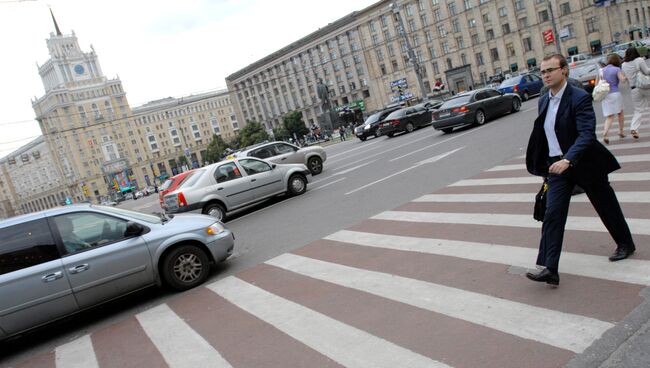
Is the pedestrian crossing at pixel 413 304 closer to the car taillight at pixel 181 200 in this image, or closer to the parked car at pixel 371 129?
the car taillight at pixel 181 200

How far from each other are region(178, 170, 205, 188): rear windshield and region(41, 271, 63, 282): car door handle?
615cm

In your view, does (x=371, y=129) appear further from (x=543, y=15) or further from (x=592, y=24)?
(x=543, y=15)

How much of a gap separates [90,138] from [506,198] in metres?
131

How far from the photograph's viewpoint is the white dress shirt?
4.14m

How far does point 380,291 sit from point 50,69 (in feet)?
491

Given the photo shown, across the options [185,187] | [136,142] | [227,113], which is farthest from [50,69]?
[185,187]

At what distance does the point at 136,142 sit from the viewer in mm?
137875

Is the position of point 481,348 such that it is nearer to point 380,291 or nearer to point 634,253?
point 380,291

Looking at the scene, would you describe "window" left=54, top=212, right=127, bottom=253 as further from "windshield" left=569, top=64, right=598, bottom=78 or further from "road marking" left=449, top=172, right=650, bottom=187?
"windshield" left=569, top=64, right=598, bottom=78

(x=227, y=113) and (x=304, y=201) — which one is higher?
(x=227, y=113)

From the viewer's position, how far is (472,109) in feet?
60.8

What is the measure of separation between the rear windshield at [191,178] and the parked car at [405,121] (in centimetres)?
1579

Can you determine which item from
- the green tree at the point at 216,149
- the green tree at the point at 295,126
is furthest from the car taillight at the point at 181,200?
the green tree at the point at 216,149

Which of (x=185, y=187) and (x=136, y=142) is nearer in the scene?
(x=185, y=187)
